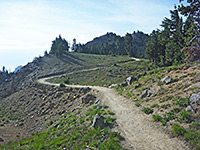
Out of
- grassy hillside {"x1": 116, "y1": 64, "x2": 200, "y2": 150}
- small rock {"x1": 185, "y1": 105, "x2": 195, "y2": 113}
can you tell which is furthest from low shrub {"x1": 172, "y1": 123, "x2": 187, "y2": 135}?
small rock {"x1": 185, "y1": 105, "x2": 195, "y2": 113}

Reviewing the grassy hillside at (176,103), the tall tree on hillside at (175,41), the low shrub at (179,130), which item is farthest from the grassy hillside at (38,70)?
the low shrub at (179,130)

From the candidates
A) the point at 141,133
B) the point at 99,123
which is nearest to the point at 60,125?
the point at 99,123

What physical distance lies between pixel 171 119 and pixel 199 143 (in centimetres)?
328

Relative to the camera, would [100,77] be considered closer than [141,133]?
No

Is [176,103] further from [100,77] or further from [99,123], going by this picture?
[100,77]

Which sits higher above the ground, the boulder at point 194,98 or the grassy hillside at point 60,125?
the boulder at point 194,98

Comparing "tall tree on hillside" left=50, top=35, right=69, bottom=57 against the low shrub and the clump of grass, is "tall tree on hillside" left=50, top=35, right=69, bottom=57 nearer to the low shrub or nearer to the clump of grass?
the clump of grass

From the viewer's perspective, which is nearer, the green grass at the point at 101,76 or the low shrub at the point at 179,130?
the low shrub at the point at 179,130

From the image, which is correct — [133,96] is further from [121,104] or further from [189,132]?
[189,132]

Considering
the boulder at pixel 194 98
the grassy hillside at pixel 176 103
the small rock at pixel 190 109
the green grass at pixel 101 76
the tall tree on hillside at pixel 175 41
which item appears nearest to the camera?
the grassy hillside at pixel 176 103

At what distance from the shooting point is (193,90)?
518 inches

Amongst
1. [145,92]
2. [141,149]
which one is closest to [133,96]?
[145,92]

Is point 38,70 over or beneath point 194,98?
beneath

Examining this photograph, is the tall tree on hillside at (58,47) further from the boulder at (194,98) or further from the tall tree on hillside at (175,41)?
the boulder at (194,98)
